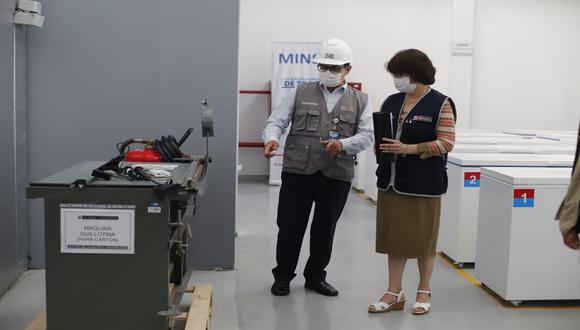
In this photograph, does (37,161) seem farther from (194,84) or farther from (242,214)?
(242,214)

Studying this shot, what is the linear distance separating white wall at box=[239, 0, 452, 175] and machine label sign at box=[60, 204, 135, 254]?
7.52 metres

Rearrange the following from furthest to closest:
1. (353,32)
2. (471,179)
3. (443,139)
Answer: (353,32) → (471,179) → (443,139)

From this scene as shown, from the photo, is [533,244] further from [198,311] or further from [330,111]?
[198,311]

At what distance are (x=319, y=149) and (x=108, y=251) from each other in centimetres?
155

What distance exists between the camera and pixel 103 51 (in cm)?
A: 456

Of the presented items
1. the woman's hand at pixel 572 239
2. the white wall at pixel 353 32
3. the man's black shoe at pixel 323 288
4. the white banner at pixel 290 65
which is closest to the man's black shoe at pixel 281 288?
the man's black shoe at pixel 323 288

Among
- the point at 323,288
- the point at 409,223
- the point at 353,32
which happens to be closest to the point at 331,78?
the point at 409,223

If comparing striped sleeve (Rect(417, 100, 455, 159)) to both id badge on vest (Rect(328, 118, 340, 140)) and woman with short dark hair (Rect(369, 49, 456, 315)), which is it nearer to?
woman with short dark hair (Rect(369, 49, 456, 315))

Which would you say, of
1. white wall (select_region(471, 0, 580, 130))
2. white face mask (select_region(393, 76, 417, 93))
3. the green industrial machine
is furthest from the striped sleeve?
white wall (select_region(471, 0, 580, 130))

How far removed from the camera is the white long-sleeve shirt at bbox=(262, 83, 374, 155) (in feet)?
13.2

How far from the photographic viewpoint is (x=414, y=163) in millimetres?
3789

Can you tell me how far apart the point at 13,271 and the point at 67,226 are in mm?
1659

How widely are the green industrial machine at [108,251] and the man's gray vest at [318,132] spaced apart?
1208mm

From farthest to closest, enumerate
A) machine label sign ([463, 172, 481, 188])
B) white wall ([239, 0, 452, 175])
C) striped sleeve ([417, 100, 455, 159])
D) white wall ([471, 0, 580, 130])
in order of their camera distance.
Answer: white wall ([471, 0, 580, 130])
white wall ([239, 0, 452, 175])
machine label sign ([463, 172, 481, 188])
striped sleeve ([417, 100, 455, 159])
